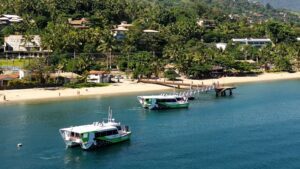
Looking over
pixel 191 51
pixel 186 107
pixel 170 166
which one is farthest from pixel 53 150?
pixel 191 51

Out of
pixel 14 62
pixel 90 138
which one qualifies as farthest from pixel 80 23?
pixel 90 138

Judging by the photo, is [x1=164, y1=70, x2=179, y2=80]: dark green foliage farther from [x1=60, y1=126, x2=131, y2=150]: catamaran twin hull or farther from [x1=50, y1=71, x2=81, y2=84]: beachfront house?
[x1=60, y1=126, x2=131, y2=150]: catamaran twin hull

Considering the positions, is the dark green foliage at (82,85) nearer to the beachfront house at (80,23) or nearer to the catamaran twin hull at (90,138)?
the catamaran twin hull at (90,138)

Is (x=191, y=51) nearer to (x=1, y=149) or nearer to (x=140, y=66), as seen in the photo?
(x=140, y=66)

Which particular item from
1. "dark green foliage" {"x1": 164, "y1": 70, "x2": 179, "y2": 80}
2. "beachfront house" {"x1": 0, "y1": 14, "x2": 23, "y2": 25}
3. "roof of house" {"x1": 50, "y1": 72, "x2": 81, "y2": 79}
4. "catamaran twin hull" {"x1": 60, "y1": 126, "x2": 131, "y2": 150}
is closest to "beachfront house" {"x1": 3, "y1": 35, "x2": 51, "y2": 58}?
"beachfront house" {"x1": 0, "y1": 14, "x2": 23, "y2": 25}

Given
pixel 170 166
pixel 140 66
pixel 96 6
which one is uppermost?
pixel 96 6

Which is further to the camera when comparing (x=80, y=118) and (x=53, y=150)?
(x=80, y=118)
